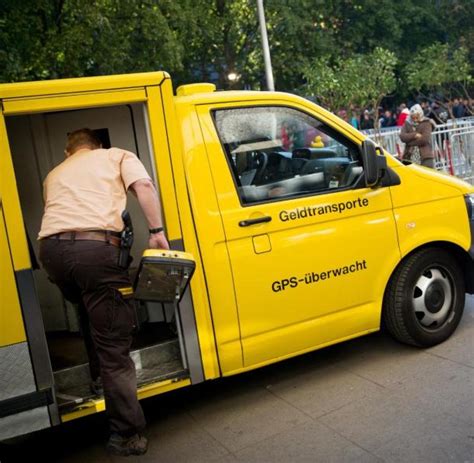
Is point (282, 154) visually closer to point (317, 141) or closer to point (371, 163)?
point (317, 141)

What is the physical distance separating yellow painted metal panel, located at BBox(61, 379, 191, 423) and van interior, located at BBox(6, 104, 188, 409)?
0.66 feet

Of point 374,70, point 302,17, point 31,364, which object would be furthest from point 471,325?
point 302,17

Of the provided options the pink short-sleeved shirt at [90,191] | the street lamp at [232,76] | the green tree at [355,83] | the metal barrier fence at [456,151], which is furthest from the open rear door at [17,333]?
the street lamp at [232,76]

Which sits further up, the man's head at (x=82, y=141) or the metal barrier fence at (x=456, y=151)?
the man's head at (x=82, y=141)

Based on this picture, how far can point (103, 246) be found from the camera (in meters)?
3.22

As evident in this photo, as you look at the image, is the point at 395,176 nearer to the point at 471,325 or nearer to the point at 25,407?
the point at 471,325

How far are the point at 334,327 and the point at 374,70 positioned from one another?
13970mm

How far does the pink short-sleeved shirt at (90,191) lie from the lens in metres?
3.21

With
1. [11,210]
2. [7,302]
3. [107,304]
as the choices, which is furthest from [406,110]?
[7,302]

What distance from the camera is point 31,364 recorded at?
10.4 ft

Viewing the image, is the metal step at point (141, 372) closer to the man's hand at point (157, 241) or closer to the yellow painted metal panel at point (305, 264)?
the yellow painted metal panel at point (305, 264)

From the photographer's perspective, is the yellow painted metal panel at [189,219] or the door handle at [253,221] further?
the door handle at [253,221]

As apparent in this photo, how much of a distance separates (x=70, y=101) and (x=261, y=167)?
1.31 metres

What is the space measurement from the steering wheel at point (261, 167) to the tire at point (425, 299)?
1265 millimetres
